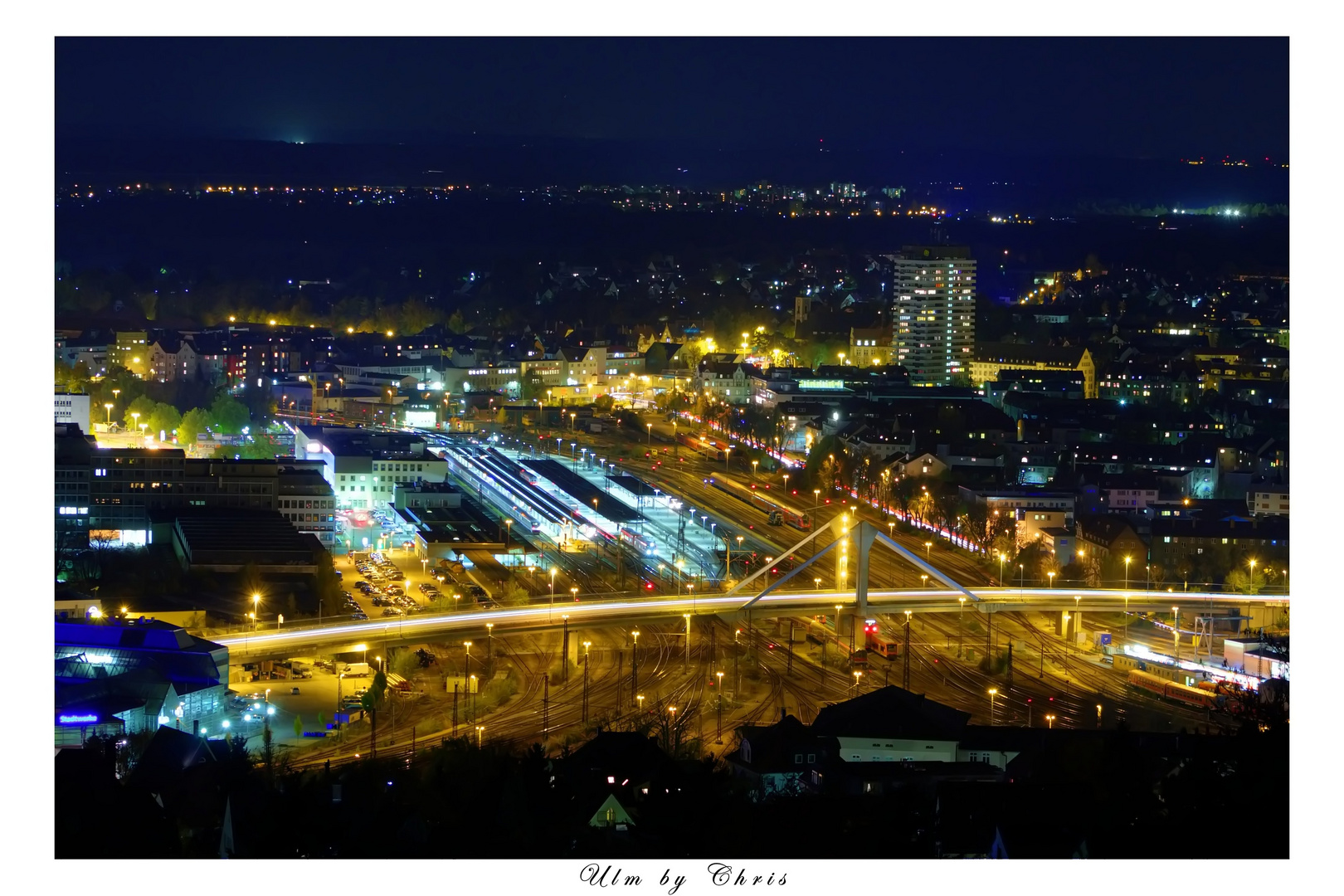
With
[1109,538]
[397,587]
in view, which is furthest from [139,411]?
[1109,538]

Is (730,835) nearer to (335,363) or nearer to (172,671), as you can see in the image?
(172,671)

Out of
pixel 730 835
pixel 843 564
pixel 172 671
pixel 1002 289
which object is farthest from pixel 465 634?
pixel 1002 289

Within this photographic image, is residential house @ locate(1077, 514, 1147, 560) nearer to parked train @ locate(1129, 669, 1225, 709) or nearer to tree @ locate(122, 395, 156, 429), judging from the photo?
parked train @ locate(1129, 669, 1225, 709)

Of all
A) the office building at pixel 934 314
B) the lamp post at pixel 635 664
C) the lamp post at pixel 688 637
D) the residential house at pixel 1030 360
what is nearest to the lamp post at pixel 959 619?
the lamp post at pixel 688 637

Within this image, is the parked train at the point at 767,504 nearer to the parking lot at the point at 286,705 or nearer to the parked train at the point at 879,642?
the parked train at the point at 879,642

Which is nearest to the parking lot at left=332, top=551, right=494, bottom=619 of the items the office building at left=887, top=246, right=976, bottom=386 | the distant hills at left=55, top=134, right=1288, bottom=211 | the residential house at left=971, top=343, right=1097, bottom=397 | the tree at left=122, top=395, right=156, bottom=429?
the tree at left=122, top=395, right=156, bottom=429
